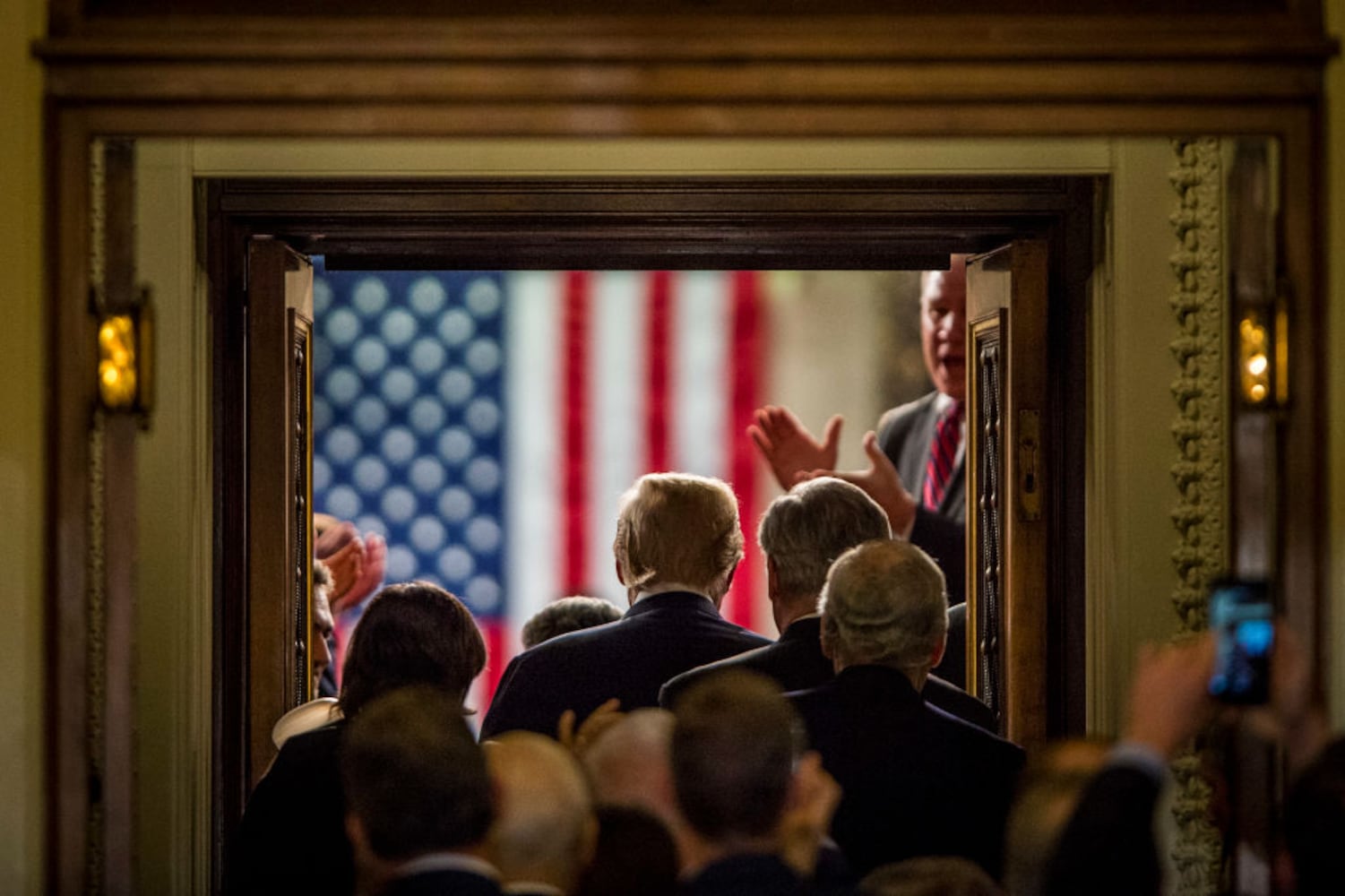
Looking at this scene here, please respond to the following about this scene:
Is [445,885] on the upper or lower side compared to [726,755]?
lower

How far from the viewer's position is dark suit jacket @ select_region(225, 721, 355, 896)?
107 inches

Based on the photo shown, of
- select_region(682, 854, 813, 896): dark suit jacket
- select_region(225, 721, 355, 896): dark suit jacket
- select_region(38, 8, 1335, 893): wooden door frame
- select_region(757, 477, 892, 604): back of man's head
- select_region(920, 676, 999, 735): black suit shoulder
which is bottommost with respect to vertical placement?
select_region(225, 721, 355, 896): dark suit jacket

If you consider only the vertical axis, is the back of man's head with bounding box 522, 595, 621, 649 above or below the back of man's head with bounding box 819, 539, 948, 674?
below

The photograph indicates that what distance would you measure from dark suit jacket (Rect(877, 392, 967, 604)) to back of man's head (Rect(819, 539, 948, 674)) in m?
2.93

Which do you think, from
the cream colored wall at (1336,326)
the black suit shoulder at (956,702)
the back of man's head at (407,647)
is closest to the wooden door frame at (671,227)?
the black suit shoulder at (956,702)

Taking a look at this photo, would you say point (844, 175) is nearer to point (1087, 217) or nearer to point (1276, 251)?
point (1087, 217)

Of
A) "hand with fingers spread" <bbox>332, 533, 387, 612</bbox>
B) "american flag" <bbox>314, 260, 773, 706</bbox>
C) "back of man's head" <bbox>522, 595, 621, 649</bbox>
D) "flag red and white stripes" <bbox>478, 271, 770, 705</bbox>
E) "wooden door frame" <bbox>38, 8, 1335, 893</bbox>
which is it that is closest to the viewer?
"wooden door frame" <bbox>38, 8, 1335, 893</bbox>

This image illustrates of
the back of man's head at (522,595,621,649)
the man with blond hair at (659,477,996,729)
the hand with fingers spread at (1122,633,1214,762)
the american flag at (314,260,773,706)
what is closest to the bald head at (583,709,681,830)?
the hand with fingers spread at (1122,633,1214,762)

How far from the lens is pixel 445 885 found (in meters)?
1.86

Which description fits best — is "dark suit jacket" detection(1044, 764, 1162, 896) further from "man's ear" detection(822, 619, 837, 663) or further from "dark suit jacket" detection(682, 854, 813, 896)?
"man's ear" detection(822, 619, 837, 663)

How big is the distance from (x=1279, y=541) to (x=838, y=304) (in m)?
5.37

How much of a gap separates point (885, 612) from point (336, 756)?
2.89 ft

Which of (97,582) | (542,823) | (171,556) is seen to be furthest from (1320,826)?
(171,556)

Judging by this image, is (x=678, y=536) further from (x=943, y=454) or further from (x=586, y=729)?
(x=943, y=454)
